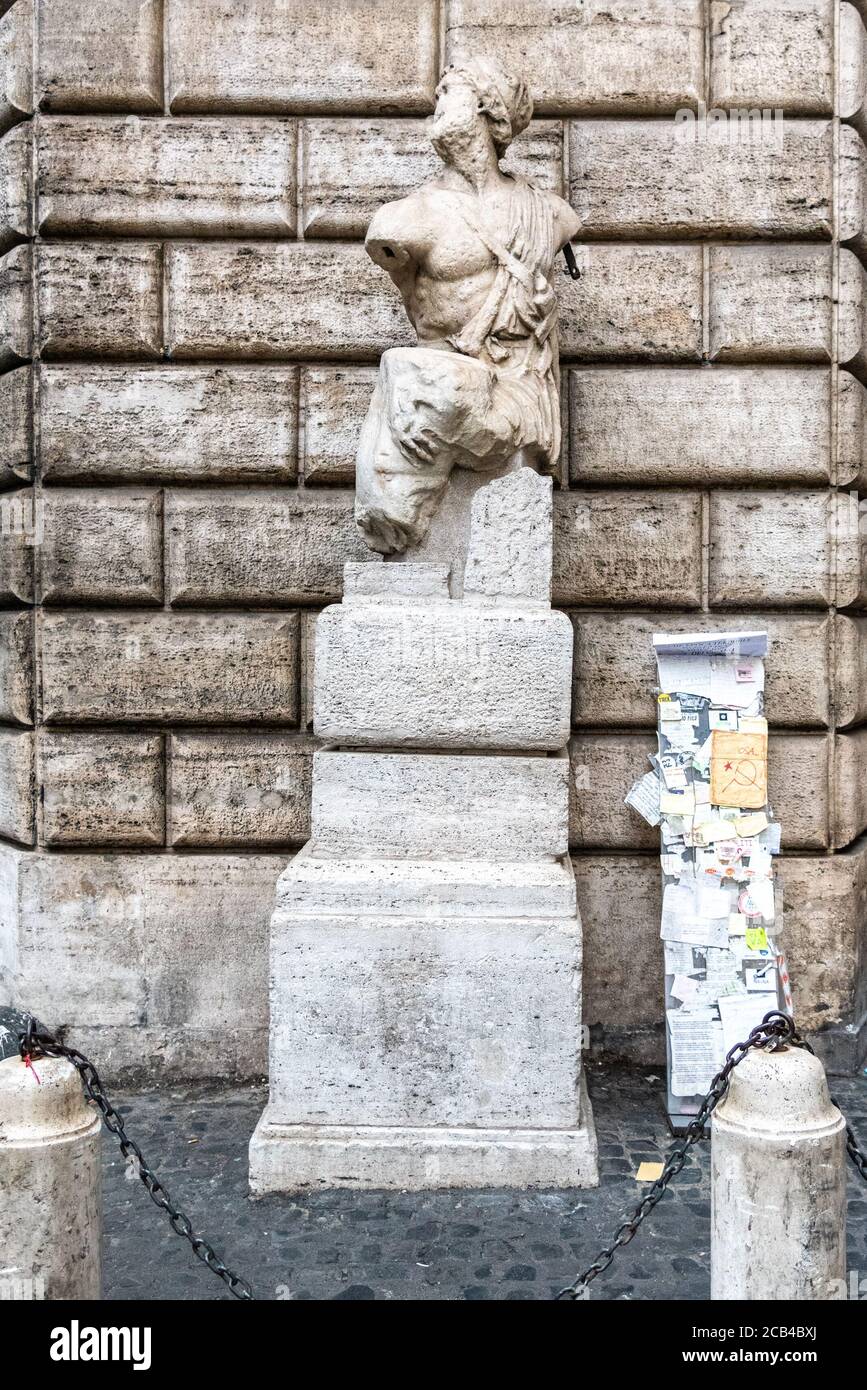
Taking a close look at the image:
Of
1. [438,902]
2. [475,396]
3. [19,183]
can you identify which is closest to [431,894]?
[438,902]

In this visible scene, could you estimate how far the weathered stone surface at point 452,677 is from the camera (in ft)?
12.6

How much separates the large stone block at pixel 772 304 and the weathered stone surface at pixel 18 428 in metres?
2.94

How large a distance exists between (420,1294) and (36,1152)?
1.27 m

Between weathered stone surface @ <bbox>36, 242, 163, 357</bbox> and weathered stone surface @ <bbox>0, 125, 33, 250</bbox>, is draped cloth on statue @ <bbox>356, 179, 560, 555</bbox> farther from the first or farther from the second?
weathered stone surface @ <bbox>0, 125, 33, 250</bbox>

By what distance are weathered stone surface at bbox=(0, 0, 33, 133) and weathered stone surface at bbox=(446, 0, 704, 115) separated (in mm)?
1810

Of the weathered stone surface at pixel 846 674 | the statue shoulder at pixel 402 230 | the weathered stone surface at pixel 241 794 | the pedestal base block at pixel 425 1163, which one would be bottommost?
the pedestal base block at pixel 425 1163

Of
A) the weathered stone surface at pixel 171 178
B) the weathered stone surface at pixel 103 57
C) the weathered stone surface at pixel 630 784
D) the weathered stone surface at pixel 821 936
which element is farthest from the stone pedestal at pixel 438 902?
the weathered stone surface at pixel 103 57

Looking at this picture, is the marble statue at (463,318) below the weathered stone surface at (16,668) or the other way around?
the other way around

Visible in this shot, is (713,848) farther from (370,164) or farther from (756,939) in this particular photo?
(370,164)

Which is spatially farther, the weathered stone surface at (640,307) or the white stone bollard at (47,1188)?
the weathered stone surface at (640,307)

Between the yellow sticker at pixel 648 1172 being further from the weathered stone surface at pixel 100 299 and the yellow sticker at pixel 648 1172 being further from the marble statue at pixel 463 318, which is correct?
the weathered stone surface at pixel 100 299

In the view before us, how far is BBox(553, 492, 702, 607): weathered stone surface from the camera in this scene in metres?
5.02

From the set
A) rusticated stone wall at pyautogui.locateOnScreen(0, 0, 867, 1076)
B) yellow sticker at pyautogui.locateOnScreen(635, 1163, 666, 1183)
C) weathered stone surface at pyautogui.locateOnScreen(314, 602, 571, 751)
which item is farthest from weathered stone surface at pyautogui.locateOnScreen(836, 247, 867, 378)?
yellow sticker at pyautogui.locateOnScreen(635, 1163, 666, 1183)

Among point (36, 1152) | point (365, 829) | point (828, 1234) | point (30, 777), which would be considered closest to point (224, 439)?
point (30, 777)
